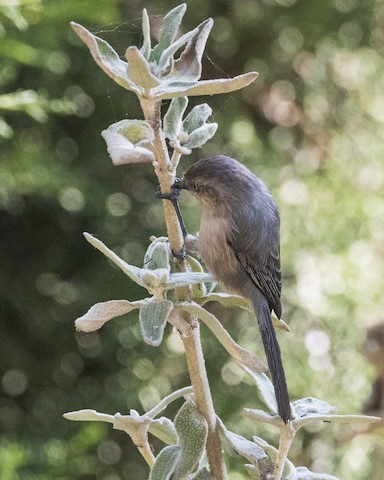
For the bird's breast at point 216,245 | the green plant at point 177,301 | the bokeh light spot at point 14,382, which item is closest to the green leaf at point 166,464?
the green plant at point 177,301

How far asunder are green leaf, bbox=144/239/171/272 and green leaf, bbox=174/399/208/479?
0.37 feet

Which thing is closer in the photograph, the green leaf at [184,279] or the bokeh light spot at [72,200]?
the green leaf at [184,279]

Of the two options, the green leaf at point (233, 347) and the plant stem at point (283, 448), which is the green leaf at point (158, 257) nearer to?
the green leaf at point (233, 347)

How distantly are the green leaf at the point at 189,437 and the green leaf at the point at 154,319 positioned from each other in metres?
0.07

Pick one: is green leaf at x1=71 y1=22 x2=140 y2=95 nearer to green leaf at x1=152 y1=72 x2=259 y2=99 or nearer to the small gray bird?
green leaf at x1=152 y1=72 x2=259 y2=99

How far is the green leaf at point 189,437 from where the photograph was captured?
0.60 meters

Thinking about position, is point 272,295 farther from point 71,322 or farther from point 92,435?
point 71,322

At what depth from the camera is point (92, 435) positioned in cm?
117

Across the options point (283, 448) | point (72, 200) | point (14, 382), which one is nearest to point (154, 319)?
point (283, 448)

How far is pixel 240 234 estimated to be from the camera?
1.00 m

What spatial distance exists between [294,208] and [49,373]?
24.3 inches

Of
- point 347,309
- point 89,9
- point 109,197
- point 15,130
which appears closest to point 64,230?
point 109,197

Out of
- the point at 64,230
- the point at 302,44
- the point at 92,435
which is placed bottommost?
the point at 92,435

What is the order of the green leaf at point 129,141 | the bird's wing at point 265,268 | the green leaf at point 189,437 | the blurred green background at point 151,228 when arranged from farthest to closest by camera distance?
the blurred green background at point 151,228 < the bird's wing at point 265,268 < the green leaf at point 189,437 < the green leaf at point 129,141
